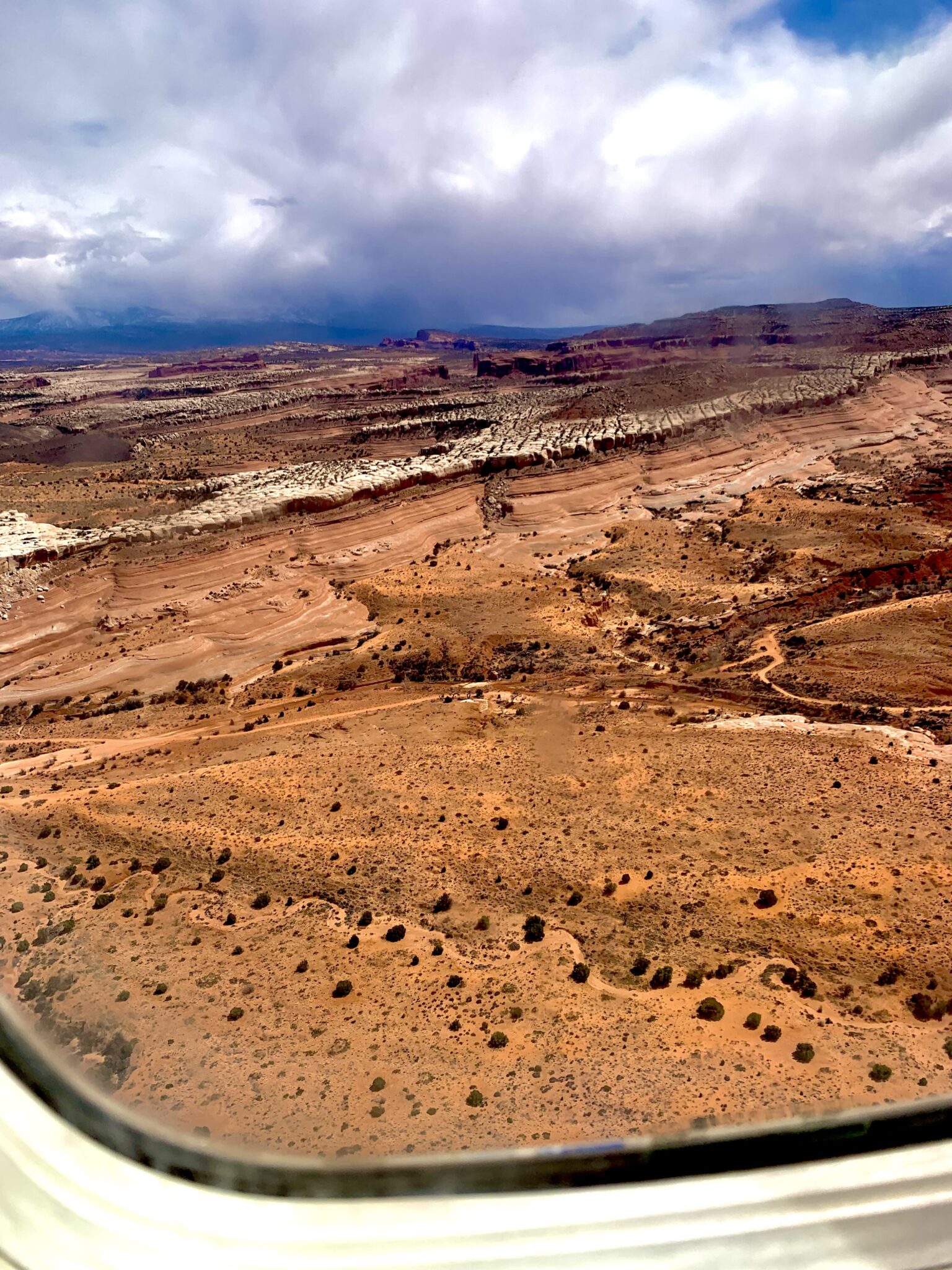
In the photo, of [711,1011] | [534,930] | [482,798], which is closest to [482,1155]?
[711,1011]

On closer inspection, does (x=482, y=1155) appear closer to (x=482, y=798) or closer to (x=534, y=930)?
(x=534, y=930)

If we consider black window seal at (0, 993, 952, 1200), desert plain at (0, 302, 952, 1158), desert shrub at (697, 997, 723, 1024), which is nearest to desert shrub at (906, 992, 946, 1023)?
desert plain at (0, 302, 952, 1158)

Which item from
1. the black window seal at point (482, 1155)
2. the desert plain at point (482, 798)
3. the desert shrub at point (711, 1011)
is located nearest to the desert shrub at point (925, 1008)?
the desert plain at point (482, 798)

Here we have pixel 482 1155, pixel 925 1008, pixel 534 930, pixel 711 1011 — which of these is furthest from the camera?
pixel 534 930

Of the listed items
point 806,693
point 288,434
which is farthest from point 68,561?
point 288,434

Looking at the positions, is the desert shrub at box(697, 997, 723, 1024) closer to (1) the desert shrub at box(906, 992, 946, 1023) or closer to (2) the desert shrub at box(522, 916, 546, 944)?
(1) the desert shrub at box(906, 992, 946, 1023)

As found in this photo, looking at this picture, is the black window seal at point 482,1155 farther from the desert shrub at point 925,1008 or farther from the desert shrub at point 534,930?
the desert shrub at point 534,930

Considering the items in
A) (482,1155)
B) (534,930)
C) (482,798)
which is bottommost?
(534,930)
